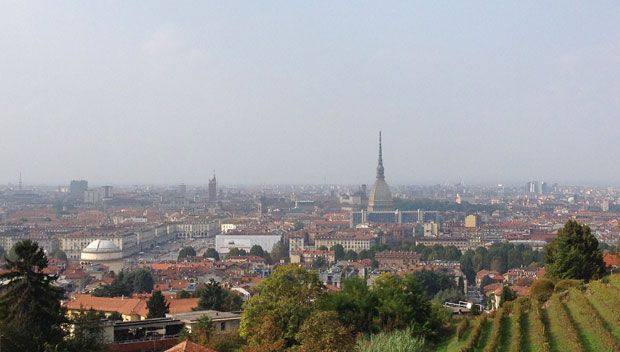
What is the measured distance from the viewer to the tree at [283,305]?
14289 millimetres

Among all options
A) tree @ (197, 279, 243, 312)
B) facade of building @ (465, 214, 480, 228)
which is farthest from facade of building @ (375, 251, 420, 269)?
facade of building @ (465, 214, 480, 228)

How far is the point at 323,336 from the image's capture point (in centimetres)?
1244

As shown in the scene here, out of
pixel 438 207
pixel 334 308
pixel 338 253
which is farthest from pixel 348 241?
pixel 438 207

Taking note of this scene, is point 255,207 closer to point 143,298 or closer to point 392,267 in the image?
point 392,267

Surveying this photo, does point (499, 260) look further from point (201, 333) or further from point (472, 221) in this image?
point (472, 221)

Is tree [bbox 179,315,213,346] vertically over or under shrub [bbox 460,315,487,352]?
under

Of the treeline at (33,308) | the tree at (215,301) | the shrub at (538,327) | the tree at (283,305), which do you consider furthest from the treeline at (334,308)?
the tree at (215,301)

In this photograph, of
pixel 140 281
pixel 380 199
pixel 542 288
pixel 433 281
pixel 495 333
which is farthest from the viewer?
pixel 380 199

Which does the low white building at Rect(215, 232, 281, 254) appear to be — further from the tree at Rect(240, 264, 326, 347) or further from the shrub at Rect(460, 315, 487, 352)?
the shrub at Rect(460, 315, 487, 352)

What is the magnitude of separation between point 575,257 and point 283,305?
9.59 meters

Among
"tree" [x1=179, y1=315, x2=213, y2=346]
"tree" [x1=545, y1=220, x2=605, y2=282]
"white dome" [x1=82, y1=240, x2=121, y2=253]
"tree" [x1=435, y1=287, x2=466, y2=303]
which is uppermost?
"tree" [x1=545, y1=220, x2=605, y2=282]

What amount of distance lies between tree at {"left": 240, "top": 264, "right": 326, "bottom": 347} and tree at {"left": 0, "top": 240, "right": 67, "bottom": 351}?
335 cm

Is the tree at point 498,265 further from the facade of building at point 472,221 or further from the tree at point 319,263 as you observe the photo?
the facade of building at point 472,221

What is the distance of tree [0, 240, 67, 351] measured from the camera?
13.6 meters
